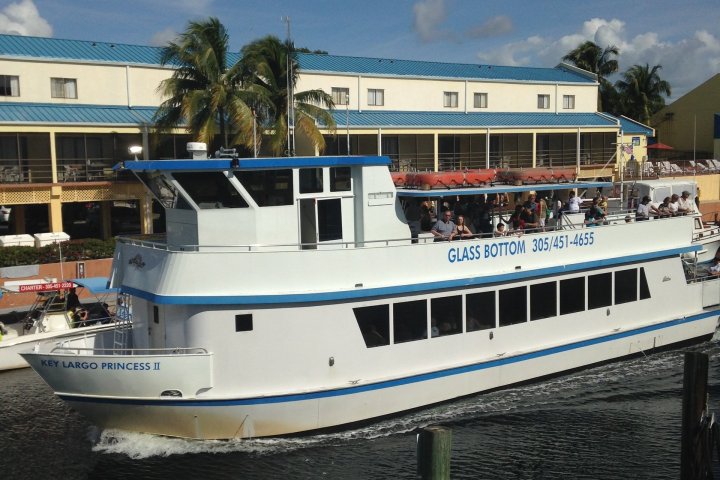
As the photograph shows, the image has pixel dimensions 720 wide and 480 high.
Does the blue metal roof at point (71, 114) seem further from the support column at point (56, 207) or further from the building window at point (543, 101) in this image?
the building window at point (543, 101)

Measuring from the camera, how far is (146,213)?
29.5 metres

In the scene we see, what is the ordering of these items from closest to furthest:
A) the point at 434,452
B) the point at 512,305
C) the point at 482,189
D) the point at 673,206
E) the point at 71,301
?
the point at 434,452 → the point at 512,305 → the point at 482,189 → the point at 673,206 → the point at 71,301

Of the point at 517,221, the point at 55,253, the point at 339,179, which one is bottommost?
the point at 55,253

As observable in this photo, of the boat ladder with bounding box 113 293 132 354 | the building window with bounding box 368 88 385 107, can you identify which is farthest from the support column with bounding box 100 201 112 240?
the boat ladder with bounding box 113 293 132 354

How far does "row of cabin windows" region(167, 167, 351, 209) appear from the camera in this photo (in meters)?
12.6

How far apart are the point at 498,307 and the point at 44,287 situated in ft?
40.8

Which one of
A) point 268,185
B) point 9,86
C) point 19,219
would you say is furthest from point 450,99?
point 268,185

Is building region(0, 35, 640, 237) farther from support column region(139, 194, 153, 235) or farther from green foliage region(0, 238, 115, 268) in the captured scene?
green foliage region(0, 238, 115, 268)

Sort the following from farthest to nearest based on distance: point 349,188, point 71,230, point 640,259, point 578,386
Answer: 1. point 71,230
2. point 640,259
3. point 578,386
4. point 349,188

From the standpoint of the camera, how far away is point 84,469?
1232 cm

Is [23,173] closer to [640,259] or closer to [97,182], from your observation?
[97,182]

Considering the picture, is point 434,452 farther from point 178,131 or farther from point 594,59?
point 594,59

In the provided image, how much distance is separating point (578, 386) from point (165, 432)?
8583 mm

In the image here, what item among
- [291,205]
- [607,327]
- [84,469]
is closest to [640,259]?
[607,327]
